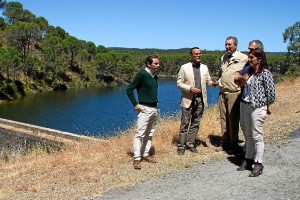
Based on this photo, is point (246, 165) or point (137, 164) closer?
point (246, 165)

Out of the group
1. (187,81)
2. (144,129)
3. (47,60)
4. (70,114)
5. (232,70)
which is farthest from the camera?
(47,60)

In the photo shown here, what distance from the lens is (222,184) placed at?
17.3 ft

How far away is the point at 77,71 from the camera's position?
87875mm

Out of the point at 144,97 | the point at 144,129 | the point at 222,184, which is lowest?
the point at 222,184

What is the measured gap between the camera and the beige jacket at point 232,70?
6.55 m

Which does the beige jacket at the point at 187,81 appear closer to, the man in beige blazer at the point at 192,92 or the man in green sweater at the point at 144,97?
the man in beige blazer at the point at 192,92

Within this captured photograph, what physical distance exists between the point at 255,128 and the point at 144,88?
1.93 m

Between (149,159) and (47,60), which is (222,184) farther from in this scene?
(47,60)

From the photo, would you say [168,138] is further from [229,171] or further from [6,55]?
[6,55]

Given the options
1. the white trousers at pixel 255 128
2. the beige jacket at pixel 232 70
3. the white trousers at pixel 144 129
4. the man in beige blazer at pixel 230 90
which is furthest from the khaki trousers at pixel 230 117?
the white trousers at pixel 144 129

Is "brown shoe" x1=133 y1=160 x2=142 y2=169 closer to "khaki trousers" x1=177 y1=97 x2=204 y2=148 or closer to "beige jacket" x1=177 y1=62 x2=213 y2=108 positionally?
"khaki trousers" x1=177 y1=97 x2=204 y2=148

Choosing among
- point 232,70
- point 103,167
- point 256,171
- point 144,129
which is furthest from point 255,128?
point 103,167

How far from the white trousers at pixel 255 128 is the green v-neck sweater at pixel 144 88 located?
1.57 m

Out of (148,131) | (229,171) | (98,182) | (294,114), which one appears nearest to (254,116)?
Result: (229,171)
